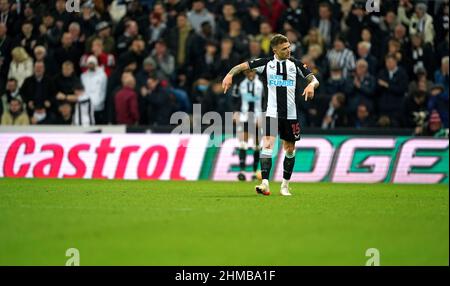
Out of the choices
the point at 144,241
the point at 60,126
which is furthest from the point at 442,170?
the point at 144,241

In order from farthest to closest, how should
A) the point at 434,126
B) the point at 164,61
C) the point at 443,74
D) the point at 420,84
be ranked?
the point at 164,61 → the point at 443,74 → the point at 420,84 → the point at 434,126

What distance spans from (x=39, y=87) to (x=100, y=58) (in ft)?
5.34

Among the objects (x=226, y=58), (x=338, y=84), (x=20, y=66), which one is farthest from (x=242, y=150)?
(x=20, y=66)

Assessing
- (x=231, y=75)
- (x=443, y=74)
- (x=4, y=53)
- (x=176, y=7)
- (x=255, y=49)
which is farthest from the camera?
(x=176, y=7)

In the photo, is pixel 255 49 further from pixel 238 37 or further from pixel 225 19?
pixel 225 19

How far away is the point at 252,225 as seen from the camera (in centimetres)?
1095

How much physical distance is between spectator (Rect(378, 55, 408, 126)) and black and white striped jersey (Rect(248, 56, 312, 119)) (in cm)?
695

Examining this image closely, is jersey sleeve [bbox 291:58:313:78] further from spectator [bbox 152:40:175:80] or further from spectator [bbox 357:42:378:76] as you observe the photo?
spectator [bbox 152:40:175:80]

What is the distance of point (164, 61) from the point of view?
907 inches

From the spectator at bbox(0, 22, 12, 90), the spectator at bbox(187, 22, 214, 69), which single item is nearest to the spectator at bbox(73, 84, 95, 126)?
the spectator at bbox(0, 22, 12, 90)

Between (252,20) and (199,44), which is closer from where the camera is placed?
(199,44)

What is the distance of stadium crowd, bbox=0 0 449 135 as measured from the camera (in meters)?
21.8

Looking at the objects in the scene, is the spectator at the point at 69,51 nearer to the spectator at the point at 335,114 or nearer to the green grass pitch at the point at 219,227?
the spectator at the point at 335,114
